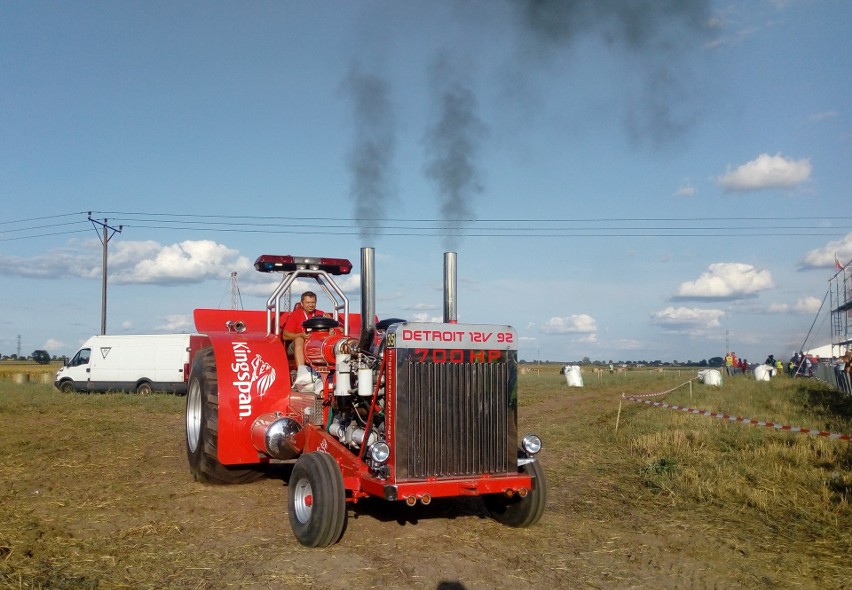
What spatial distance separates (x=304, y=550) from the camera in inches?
218

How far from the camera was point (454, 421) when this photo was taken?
575 cm

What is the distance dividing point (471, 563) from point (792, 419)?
969cm

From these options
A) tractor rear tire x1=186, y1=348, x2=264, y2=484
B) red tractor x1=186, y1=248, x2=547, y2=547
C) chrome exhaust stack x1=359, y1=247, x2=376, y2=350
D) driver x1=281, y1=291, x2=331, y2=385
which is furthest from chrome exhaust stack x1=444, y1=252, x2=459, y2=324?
tractor rear tire x1=186, y1=348, x2=264, y2=484

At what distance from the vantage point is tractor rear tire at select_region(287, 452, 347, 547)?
5.44 metres

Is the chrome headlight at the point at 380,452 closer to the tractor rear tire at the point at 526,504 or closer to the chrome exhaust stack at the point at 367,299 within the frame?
the chrome exhaust stack at the point at 367,299

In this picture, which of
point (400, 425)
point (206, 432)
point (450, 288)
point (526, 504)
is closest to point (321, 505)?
point (400, 425)

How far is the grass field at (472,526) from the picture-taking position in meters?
5.01

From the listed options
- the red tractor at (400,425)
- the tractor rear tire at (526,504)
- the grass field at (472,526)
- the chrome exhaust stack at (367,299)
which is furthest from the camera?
the chrome exhaust stack at (367,299)

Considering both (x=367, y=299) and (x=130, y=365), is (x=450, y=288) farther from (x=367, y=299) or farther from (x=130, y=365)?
(x=130, y=365)

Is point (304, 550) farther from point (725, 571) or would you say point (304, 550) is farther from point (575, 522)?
point (725, 571)

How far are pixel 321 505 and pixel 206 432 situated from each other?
2.47m

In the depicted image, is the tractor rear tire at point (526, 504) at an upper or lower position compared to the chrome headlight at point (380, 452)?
lower

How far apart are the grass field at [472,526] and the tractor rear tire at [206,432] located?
15cm

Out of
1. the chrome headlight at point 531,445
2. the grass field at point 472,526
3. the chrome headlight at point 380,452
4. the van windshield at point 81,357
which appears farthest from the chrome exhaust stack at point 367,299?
the van windshield at point 81,357
